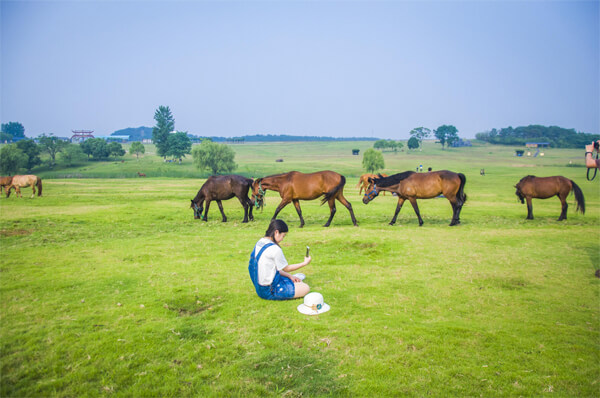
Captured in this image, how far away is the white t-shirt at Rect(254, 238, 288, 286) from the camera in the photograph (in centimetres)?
659

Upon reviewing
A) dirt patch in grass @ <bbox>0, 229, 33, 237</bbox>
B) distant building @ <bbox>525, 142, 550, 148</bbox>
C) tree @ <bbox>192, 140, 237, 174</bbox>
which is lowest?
dirt patch in grass @ <bbox>0, 229, 33, 237</bbox>

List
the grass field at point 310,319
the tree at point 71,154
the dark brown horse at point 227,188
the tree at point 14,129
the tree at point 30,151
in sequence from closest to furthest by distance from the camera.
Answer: the grass field at point 310,319, the dark brown horse at point 227,188, the tree at point 30,151, the tree at point 71,154, the tree at point 14,129

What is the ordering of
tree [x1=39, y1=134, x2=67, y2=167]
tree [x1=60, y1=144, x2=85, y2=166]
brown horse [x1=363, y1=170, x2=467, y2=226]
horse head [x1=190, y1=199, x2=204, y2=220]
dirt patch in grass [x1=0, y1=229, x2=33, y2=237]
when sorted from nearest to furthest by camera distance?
dirt patch in grass [x1=0, y1=229, x2=33, y2=237], brown horse [x1=363, y1=170, x2=467, y2=226], horse head [x1=190, y1=199, x2=204, y2=220], tree [x1=60, y1=144, x2=85, y2=166], tree [x1=39, y1=134, x2=67, y2=167]

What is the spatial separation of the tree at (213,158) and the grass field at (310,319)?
1993 inches

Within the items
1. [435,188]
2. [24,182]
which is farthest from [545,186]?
[24,182]

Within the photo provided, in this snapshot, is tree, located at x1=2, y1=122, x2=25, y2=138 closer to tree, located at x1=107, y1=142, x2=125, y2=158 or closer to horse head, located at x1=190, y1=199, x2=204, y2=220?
tree, located at x1=107, y1=142, x2=125, y2=158

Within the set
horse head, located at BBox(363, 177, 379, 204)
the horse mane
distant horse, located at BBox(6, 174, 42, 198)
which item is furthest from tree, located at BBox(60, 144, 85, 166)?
the horse mane

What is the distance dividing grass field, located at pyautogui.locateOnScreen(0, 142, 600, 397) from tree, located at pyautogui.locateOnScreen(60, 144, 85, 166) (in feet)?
233

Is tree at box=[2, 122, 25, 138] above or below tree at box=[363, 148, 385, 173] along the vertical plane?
above

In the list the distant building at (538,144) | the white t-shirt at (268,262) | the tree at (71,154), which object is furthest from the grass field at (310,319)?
the distant building at (538,144)

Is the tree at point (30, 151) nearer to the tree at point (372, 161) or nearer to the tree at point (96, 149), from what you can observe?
the tree at point (96, 149)

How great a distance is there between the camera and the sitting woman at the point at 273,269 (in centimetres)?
664

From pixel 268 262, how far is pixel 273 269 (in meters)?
0.20

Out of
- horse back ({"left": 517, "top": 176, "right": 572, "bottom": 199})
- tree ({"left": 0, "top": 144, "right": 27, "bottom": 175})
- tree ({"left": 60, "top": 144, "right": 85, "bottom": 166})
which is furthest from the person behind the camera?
tree ({"left": 60, "top": 144, "right": 85, "bottom": 166})
